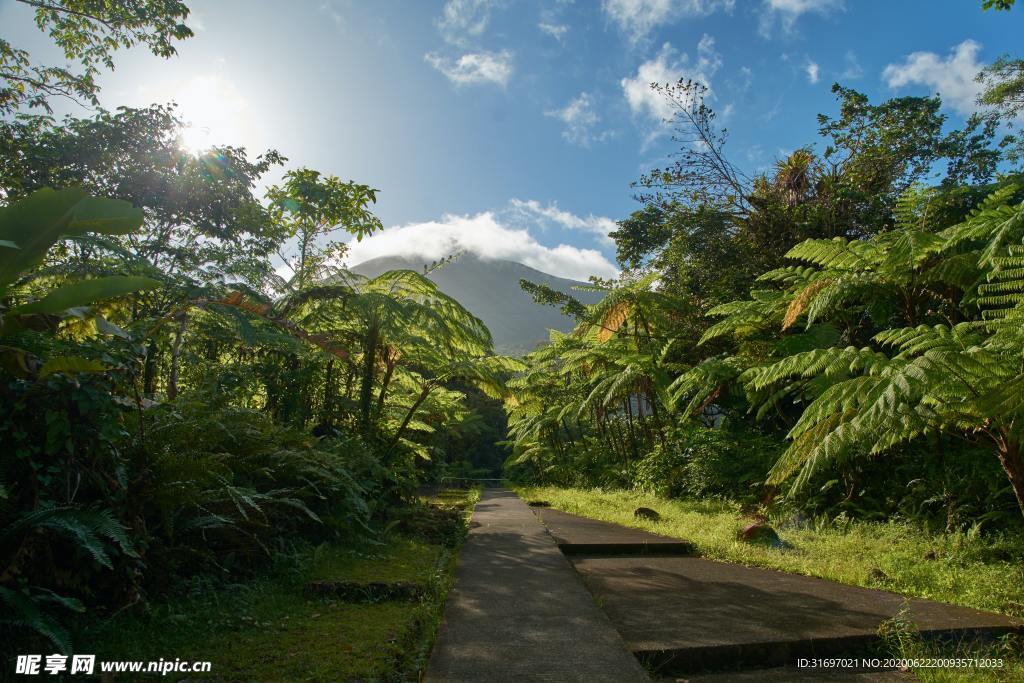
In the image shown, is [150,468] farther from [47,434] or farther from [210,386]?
[210,386]

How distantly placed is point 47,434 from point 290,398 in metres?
3.74

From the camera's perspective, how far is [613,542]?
517cm

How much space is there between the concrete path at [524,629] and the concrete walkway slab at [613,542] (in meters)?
0.64

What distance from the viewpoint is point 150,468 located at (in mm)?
2936

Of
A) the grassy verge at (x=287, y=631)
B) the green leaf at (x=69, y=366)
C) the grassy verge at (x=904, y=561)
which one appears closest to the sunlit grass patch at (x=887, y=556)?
the grassy verge at (x=904, y=561)

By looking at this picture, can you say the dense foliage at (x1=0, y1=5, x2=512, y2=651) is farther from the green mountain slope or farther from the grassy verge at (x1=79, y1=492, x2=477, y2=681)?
the green mountain slope

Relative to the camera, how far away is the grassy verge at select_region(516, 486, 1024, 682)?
2.57 meters

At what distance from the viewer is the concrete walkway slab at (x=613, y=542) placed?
502 centimetres

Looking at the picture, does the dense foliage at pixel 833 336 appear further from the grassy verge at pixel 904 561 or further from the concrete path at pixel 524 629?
the concrete path at pixel 524 629

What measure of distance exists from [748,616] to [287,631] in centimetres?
228

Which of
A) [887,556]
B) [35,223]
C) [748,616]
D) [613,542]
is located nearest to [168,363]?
[35,223]

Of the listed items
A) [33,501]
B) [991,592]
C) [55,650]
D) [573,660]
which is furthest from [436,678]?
[991,592]

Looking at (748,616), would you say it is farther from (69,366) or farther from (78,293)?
(78,293)

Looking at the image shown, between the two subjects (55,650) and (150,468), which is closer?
(55,650)
